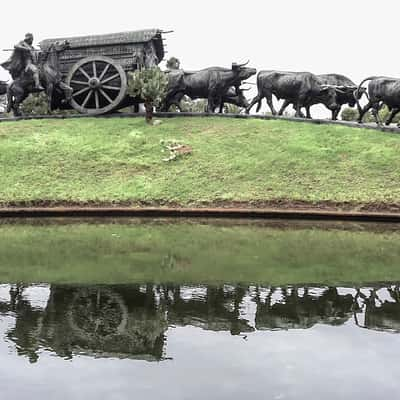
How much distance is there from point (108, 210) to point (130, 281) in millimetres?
7079

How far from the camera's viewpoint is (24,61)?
880 inches

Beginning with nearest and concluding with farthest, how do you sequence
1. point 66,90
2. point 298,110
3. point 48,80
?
point 298,110 < point 48,80 < point 66,90

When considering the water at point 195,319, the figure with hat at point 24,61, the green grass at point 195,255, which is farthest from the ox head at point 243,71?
the water at point 195,319

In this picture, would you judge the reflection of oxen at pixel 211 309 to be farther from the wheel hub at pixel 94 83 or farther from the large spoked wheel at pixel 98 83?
the wheel hub at pixel 94 83

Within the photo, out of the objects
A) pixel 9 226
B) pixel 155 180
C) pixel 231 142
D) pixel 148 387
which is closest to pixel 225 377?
pixel 148 387

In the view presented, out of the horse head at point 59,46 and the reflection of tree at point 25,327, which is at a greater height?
the horse head at point 59,46

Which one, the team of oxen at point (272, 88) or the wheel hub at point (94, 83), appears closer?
the team of oxen at point (272, 88)

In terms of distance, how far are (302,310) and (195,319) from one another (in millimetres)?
1152

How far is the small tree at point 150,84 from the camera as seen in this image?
69.8ft

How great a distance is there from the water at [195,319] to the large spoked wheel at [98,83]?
14.2m

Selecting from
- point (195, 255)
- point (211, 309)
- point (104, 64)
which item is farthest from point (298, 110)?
point (211, 309)

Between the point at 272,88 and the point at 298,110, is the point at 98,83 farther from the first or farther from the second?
the point at 298,110

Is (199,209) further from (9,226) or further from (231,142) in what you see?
(231,142)

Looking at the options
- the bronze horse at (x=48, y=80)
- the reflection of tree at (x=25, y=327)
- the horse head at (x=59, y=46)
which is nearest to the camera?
the reflection of tree at (x=25, y=327)
